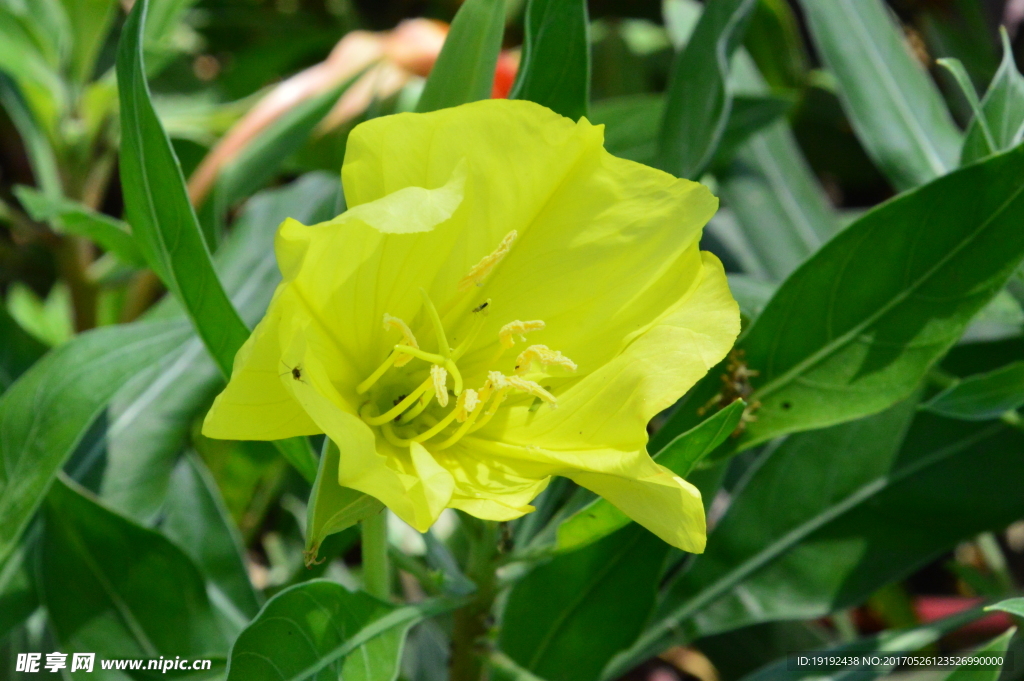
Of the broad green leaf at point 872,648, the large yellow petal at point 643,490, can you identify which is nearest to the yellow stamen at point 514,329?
the large yellow petal at point 643,490

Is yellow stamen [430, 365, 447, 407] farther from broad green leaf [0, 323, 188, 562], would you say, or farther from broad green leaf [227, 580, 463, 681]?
broad green leaf [0, 323, 188, 562]

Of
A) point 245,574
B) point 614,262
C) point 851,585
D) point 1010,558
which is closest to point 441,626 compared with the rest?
point 245,574

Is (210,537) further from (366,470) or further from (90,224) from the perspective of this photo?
(366,470)

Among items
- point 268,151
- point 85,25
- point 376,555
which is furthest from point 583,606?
point 85,25

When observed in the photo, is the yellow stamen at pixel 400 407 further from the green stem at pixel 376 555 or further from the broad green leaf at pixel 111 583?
the broad green leaf at pixel 111 583

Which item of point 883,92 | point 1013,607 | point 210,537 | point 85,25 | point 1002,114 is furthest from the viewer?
point 85,25

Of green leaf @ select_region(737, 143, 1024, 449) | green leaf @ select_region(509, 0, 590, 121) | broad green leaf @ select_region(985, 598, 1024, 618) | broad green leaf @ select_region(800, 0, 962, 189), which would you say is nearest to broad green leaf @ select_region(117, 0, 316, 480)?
green leaf @ select_region(509, 0, 590, 121)

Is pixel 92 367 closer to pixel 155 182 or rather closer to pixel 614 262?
pixel 155 182
